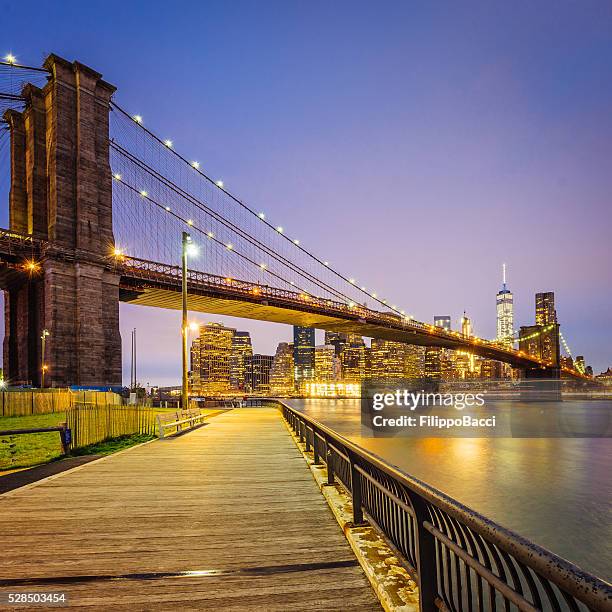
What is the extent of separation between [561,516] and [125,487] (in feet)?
38.6

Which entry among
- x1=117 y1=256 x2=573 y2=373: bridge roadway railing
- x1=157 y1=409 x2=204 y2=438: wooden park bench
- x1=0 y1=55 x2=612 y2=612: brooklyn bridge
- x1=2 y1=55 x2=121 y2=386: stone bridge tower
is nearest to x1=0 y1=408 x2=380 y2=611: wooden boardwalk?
x1=0 y1=55 x2=612 y2=612: brooklyn bridge

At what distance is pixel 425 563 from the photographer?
3.15 metres

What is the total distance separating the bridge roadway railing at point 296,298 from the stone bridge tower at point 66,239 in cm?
482

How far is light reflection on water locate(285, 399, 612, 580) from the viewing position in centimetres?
1150

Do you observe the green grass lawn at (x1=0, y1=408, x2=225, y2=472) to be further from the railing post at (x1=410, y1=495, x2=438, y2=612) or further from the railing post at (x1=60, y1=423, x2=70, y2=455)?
the railing post at (x1=410, y1=495, x2=438, y2=612)

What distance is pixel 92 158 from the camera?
43625 mm

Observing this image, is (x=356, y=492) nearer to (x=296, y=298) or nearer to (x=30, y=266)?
(x=30, y=266)

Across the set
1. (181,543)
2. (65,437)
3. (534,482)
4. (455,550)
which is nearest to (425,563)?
(455,550)

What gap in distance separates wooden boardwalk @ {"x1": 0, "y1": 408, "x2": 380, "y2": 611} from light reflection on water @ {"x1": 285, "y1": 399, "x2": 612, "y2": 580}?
197cm

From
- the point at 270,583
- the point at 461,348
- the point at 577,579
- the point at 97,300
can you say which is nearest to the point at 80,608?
the point at 270,583

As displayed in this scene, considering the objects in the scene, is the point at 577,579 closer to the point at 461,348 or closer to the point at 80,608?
the point at 80,608

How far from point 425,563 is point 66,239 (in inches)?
1741

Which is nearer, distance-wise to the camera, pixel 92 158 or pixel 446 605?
pixel 446 605

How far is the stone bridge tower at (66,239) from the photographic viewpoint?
39.0m
